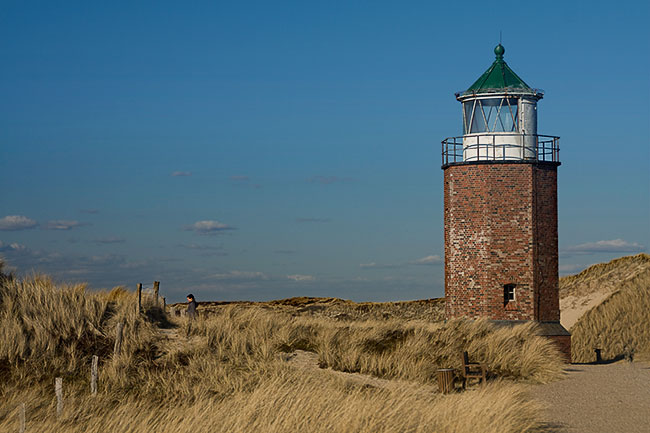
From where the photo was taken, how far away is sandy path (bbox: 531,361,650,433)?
14.9 m

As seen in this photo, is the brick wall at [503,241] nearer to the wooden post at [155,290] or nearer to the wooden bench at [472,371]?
the wooden bench at [472,371]

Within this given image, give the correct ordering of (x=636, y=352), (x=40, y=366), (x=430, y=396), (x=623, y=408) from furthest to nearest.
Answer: (x=636, y=352)
(x=40, y=366)
(x=623, y=408)
(x=430, y=396)

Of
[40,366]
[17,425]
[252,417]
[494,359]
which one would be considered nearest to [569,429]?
[252,417]

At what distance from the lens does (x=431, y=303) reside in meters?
52.5

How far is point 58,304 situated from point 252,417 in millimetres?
10371

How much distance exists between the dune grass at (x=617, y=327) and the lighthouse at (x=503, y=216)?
6.41m

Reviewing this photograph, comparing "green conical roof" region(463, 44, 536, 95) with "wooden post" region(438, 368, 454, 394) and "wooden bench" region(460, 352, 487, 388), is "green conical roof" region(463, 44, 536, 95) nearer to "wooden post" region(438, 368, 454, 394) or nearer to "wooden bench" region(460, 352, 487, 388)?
"wooden bench" region(460, 352, 487, 388)

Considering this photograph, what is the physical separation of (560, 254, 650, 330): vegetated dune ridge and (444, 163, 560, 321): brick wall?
1308cm

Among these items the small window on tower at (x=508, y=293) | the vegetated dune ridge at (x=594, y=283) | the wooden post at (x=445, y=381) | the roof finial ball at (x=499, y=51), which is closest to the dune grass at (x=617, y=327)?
the vegetated dune ridge at (x=594, y=283)

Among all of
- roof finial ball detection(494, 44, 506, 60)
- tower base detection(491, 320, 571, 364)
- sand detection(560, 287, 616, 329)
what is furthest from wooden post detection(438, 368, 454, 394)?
sand detection(560, 287, 616, 329)

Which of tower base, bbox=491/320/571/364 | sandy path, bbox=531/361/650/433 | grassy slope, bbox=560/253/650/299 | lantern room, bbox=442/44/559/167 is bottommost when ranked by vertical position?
sandy path, bbox=531/361/650/433

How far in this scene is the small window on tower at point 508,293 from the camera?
27.6 m

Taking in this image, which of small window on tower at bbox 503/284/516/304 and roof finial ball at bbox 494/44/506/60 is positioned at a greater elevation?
roof finial ball at bbox 494/44/506/60

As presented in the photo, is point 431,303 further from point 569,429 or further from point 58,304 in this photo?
point 569,429
